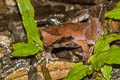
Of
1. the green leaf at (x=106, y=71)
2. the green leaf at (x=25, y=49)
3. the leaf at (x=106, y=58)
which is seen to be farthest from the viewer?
the green leaf at (x=25, y=49)

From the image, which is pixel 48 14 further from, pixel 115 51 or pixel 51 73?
pixel 115 51

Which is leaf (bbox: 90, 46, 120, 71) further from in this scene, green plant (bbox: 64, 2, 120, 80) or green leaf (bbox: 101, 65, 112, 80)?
green leaf (bbox: 101, 65, 112, 80)


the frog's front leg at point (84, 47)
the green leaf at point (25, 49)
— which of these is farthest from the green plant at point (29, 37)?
the frog's front leg at point (84, 47)

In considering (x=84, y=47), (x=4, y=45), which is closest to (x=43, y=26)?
(x=4, y=45)

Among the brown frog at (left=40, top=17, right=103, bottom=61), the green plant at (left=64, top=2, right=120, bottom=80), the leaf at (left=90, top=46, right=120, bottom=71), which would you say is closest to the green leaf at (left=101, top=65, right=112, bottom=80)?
the green plant at (left=64, top=2, right=120, bottom=80)

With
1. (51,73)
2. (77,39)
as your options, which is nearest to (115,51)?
(77,39)

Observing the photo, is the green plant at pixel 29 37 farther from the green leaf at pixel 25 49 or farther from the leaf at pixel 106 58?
the leaf at pixel 106 58

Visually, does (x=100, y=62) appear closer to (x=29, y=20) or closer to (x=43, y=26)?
(x=29, y=20)
